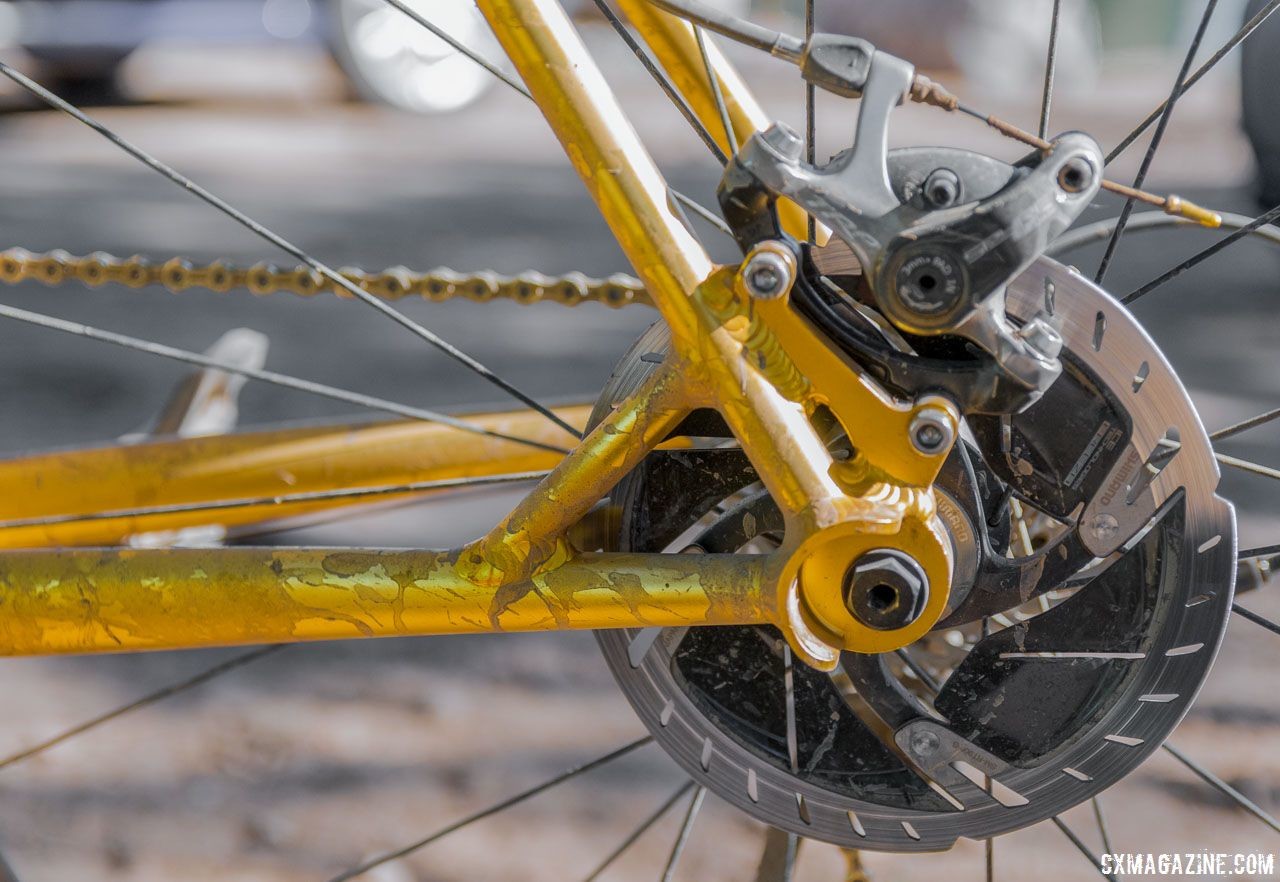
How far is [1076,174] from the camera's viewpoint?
665 mm

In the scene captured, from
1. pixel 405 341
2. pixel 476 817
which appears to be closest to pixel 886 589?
pixel 476 817

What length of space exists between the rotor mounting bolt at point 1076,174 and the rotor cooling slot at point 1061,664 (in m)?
0.22

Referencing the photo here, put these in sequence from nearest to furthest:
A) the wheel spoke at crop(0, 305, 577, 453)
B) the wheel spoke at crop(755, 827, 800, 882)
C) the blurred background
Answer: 1. the wheel spoke at crop(0, 305, 577, 453)
2. the wheel spoke at crop(755, 827, 800, 882)
3. the blurred background

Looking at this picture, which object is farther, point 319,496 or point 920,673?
point 319,496

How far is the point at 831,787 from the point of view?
0.83 m

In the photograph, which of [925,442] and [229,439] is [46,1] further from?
[925,442]

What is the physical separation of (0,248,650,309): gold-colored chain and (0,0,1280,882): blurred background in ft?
0.55

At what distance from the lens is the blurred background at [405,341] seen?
121cm

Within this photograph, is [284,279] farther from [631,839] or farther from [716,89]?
[631,839]

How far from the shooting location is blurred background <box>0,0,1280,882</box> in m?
1.21

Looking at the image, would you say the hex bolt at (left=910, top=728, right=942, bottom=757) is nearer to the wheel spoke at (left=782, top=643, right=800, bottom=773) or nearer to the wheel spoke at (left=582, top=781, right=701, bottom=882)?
the wheel spoke at (left=782, top=643, right=800, bottom=773)

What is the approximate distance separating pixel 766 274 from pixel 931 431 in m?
0.12

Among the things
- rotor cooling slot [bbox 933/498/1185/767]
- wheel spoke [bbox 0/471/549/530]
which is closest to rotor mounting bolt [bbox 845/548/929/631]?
rotor cooling slot [bbox 933/498/1185/767]

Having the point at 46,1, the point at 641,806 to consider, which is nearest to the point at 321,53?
the point at 46,1
